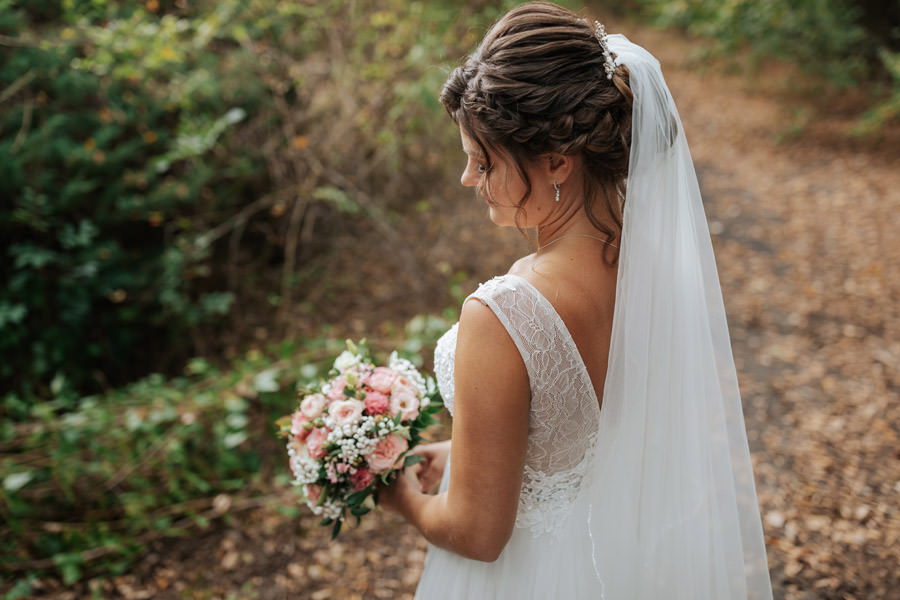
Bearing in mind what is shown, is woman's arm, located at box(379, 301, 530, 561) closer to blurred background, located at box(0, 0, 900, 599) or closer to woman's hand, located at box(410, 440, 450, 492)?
woman's hand, located at box(410, 440, 450, 492)

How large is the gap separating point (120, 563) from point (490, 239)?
4.34 meters

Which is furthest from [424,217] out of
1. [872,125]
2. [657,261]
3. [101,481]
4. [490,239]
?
[872,125]

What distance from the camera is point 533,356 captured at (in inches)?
51.7

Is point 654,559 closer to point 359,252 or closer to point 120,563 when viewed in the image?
point 120,563

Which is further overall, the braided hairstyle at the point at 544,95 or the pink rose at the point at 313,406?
the pink rose at the point at 313,406

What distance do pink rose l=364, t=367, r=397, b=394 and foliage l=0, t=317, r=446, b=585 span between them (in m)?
1.34

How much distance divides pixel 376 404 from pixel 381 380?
86 mm

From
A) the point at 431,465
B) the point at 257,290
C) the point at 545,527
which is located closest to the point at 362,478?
the point at 431,465

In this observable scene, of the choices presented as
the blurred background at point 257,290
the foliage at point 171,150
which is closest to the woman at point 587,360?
the blurred background at point 257,290

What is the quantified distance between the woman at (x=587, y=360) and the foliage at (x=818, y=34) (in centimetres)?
768

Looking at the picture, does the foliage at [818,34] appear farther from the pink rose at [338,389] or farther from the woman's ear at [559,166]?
the pink rose at [338,389]

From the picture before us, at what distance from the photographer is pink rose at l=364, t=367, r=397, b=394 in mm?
1782

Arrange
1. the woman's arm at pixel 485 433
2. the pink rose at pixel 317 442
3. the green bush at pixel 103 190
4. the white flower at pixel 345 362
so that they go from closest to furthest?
the woman's arm at pixel 485 433, the pink rose at pixel 317 442, the white flower at pixel 345 362, the green bush at pixel 103 190

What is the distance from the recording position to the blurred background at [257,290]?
3205 mm
